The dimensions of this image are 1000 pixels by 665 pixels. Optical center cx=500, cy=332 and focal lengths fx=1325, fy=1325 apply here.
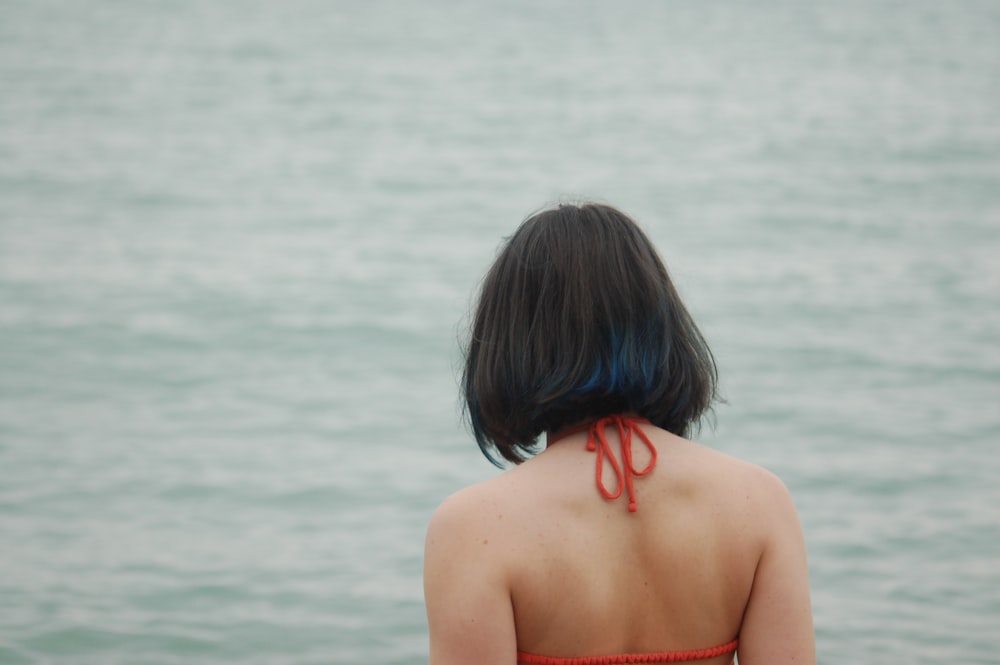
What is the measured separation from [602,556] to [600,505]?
0.21 ft

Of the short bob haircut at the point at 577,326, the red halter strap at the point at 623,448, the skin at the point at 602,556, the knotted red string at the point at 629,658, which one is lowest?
the knotted red string at the point at 629,658

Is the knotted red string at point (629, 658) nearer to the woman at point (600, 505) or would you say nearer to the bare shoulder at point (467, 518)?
the woman at point (600, 505)

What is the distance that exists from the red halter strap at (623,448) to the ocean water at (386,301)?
0.74m

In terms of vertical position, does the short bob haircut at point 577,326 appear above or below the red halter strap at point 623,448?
above

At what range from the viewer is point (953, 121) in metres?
22.2

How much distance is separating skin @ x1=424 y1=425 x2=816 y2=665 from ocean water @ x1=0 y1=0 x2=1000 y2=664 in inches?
33.0

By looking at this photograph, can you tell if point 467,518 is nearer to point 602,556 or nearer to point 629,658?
point 602,556

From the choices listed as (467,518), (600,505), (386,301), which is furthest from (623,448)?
(386,301)

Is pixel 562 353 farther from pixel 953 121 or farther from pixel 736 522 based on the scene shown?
pixel 953 121

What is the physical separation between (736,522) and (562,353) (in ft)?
1.01

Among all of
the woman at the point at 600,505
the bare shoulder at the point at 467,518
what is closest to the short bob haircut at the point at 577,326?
the woman at the point at 600,505

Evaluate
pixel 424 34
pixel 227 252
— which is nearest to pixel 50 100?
pixel 227 252

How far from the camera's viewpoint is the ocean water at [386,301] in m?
6.14

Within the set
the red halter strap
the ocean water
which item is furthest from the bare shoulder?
the ocean water
